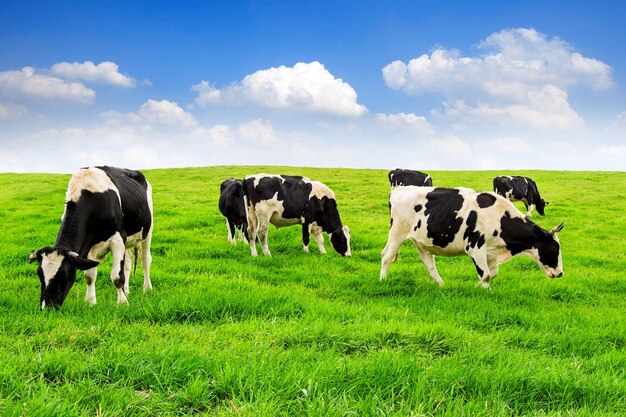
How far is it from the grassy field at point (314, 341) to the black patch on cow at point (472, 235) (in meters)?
0.85

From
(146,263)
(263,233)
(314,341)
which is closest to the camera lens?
(314,341)

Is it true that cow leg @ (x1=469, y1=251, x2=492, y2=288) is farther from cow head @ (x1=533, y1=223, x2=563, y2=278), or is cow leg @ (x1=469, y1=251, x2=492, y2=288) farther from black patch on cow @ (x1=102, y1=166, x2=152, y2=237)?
black patch on cow @ (x1=102, y1=166, x2=152, y2=237)

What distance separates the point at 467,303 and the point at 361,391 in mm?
4299

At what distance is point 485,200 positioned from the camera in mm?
9227

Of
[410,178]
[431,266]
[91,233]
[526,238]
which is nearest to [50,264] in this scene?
[91,233]

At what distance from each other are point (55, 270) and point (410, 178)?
20.5 m

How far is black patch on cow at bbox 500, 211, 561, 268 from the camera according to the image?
8.96 m

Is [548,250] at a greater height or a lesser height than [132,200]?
lesser

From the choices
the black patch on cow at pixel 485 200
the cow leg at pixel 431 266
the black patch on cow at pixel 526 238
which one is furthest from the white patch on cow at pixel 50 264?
the black patch on cow at pixel 526 238

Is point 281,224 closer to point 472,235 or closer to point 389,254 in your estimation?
point 389,254

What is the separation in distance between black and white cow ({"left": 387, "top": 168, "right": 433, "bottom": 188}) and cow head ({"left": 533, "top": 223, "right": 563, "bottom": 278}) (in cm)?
1488

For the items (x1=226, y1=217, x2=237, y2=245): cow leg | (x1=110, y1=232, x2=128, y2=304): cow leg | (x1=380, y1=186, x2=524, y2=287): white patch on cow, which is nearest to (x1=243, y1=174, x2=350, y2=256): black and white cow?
(x1=226, y1=217, x2=237, y2=245): cow leg

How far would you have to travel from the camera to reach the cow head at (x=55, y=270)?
5840 mm

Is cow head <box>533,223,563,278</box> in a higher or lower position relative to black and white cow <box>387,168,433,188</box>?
lower
